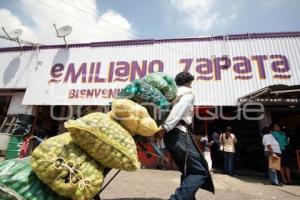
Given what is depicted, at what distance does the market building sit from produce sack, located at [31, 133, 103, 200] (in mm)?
7864

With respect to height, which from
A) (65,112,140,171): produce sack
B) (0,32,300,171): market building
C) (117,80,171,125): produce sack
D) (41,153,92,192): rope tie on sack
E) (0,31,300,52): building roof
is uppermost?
(0,31,300,52): building roof

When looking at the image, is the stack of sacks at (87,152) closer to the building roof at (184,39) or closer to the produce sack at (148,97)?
the produce sack at (148,97)

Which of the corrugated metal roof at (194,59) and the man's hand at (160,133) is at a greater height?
the corrugated metal roof at (194,59)

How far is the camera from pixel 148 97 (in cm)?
254

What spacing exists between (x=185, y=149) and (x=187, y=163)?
0.15m

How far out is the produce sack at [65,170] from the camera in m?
1.80

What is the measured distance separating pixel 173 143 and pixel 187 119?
0.34 meters

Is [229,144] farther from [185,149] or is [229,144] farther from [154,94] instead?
[154,94]

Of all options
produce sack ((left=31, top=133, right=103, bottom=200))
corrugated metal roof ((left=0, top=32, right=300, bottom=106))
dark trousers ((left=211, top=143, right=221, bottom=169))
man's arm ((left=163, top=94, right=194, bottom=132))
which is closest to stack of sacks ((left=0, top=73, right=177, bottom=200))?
produce sack ((left=31, top=133, right=103, bottom=200))

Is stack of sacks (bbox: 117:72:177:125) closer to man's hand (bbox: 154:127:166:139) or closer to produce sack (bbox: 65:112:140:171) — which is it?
man's hand (bbox: 154:127:166:139)

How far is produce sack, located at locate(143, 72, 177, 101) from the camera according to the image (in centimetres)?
275

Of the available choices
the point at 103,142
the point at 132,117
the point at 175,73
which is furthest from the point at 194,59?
the point at 103,142

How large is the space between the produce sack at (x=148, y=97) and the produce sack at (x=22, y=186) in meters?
1.18

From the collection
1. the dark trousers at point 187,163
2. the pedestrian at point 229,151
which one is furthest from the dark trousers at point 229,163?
the dark trousers at point 187,163
